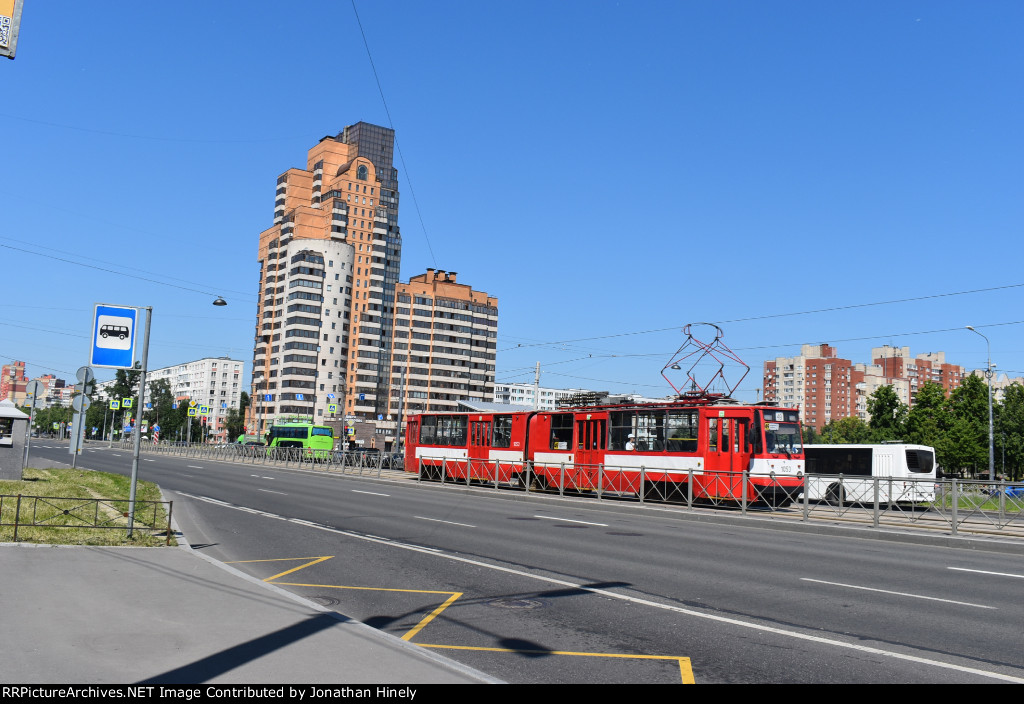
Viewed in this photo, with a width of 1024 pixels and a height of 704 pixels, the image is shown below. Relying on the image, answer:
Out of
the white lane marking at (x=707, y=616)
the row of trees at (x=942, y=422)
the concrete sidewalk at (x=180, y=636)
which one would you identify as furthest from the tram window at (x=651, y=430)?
the row of trees at (x=942, y=422)

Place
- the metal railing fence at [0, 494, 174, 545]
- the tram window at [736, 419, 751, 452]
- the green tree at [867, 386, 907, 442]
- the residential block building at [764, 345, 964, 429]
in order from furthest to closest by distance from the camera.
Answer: the residential block building at [764, 345, 964, 429], the green tree at [867, 386, 907, 442], the tram window at [736, 419, 751, 452], the metal railing fence at [0, 494, 174, 545]

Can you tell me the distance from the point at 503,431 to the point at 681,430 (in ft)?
35.6

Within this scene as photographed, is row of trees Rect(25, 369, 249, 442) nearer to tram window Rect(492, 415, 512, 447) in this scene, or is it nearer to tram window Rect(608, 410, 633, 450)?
→ tram window Rect(492, 415, 512, 447)

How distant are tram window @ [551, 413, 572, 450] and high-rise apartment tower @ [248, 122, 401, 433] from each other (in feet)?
310

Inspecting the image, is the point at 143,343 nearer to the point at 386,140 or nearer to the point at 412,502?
the point at 412,502

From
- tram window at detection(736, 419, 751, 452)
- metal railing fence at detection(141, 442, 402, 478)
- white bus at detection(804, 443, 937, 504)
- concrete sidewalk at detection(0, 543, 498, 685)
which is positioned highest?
tram window at detection(736, 419, 751, 452)

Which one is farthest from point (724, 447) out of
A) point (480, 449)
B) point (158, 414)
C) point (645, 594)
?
point (158, 414)

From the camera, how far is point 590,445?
31.6 meters

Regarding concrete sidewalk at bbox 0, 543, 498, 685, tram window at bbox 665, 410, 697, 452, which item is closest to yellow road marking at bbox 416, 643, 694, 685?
concrete sidewalk at bbox 0, 543, 498, 685

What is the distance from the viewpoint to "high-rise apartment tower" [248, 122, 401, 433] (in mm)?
129500

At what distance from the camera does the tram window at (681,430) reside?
89.9ft

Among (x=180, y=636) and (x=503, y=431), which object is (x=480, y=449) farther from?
(x=180, y=636)

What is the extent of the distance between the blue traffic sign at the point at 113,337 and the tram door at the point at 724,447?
17.8 m
